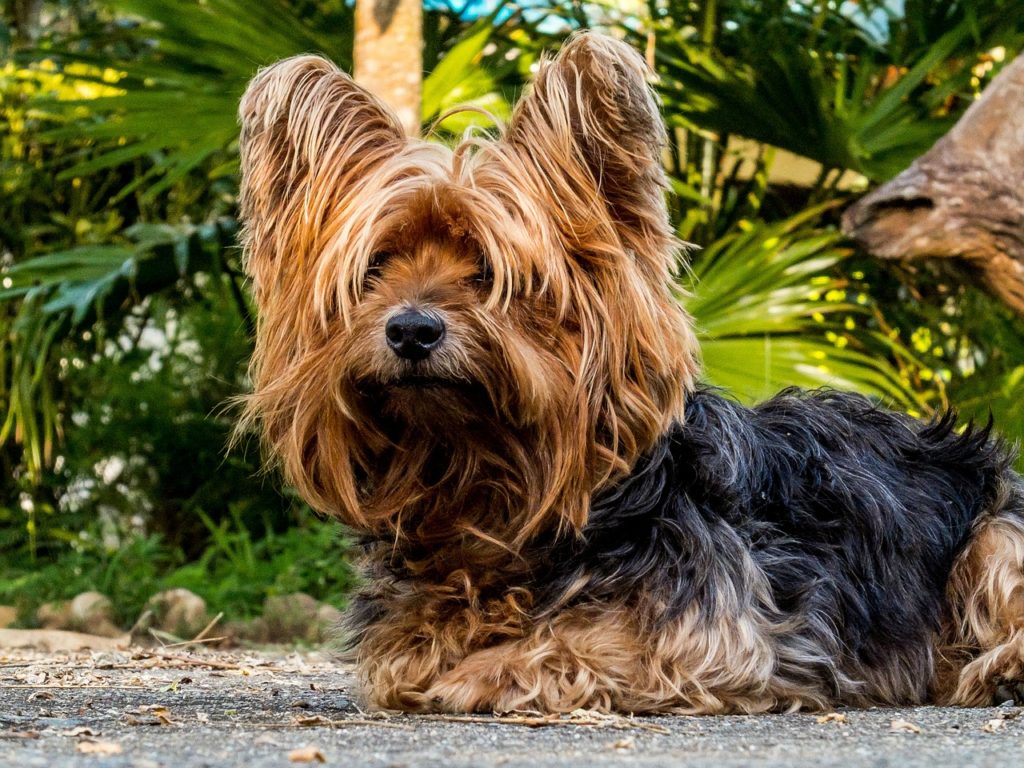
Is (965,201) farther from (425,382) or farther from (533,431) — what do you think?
(425,382)

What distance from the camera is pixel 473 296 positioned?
3.73 meters

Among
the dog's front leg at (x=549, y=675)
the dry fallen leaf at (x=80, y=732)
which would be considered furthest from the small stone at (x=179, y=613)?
the dry fallen leaf at (x=80, y=732)

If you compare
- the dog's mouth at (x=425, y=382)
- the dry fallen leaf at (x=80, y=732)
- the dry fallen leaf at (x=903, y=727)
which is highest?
the dog's mouth at (x=425, y=382)

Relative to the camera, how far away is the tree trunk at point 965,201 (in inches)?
231

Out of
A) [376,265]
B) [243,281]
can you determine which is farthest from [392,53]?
[376,265]

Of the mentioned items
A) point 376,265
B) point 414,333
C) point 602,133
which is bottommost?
point 414,333

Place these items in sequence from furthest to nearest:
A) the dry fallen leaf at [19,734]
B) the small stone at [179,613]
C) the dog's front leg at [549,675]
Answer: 1. the small stone at [179,613]
2. the dog's front leg at [549,675]
3. the dry fallen leaf at [19,734]

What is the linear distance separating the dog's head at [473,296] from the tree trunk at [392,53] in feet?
8.58

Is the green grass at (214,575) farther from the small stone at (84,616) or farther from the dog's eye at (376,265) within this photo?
the dog's eye at (376,265)

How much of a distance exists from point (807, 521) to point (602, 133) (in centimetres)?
130

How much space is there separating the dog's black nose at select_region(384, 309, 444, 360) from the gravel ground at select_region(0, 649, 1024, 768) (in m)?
0.89

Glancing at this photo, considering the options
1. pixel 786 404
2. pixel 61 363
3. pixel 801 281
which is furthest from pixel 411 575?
pixel 61 363

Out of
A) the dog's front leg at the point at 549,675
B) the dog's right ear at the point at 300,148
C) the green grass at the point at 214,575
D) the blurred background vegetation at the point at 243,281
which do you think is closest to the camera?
the dog's front leg at the point at 549,675

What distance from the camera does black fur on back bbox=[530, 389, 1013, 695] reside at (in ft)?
13.1
